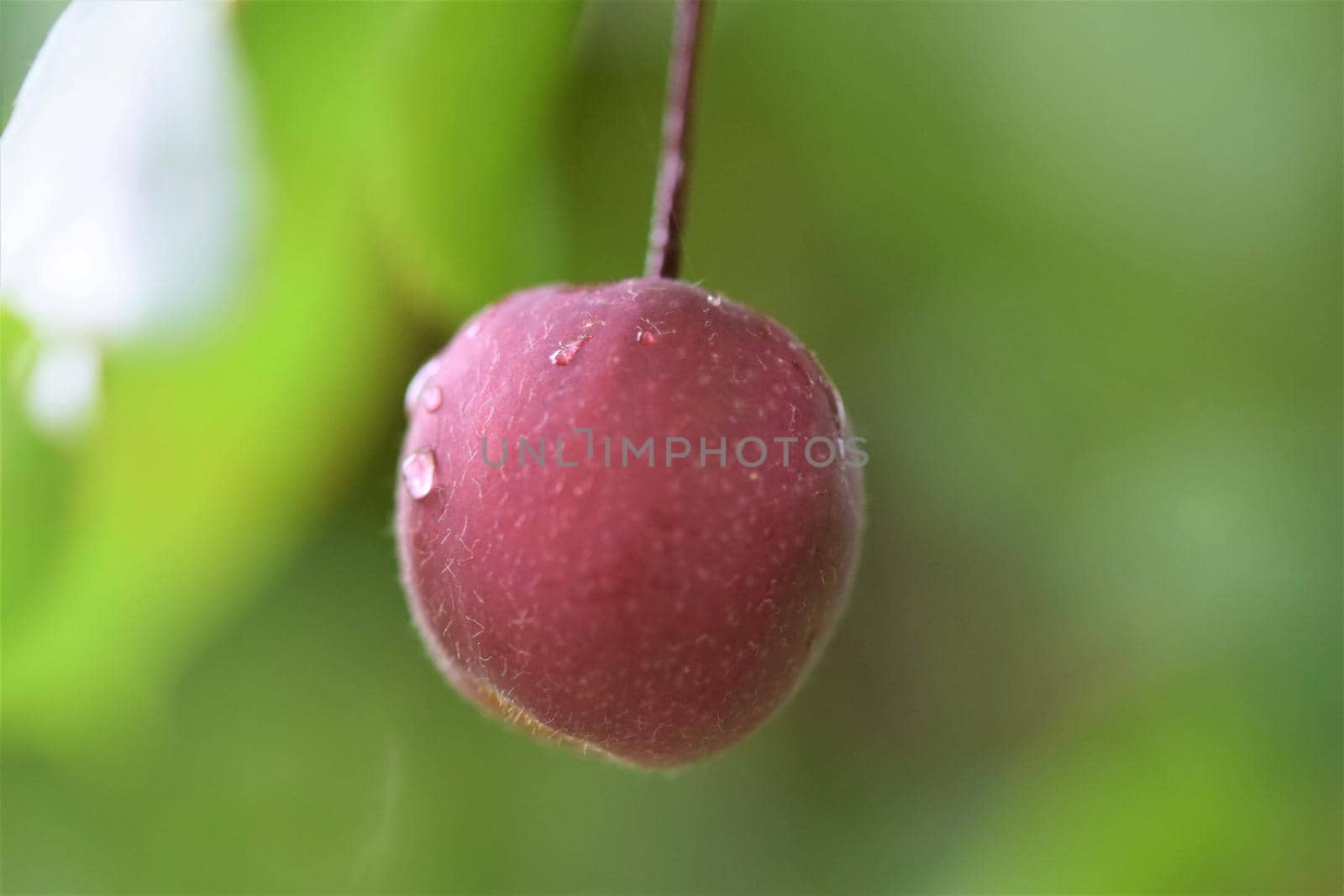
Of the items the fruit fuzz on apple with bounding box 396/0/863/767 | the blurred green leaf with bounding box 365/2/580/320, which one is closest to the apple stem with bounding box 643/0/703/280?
the fruit fuzz on apple with bounding box 396/0/863/767

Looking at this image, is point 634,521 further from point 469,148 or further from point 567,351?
point 469,148

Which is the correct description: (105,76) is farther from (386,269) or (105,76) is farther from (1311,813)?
(1311,813)

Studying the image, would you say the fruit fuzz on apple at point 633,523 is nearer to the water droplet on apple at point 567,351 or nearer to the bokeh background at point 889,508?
the water droplet on apple at point 567,351

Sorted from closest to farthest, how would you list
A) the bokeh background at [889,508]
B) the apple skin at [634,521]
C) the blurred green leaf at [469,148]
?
the apple skin at [634,521] → the blurred green leaf at [469,148] → the bokeh background at [889,508]

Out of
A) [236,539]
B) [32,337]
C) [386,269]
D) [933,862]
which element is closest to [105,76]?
[32,337]

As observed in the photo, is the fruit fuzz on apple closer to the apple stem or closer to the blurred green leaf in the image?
the apple stem

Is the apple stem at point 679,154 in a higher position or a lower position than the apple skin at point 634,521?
higher

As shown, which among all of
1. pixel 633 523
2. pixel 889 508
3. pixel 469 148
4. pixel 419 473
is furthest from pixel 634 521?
pixel 889 508

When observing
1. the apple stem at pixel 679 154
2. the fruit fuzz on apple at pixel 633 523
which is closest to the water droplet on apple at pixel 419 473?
the fruit fuzz on apple at pixel 633 523
